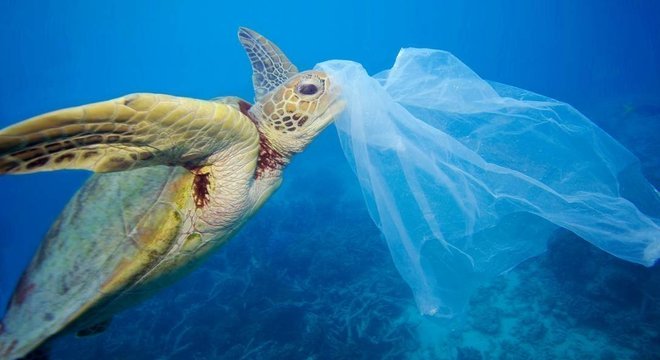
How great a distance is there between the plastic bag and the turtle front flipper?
94 centimetres

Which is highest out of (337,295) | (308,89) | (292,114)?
(308,89)

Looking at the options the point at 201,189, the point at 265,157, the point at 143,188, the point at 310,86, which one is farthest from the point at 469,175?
the point at 143,188

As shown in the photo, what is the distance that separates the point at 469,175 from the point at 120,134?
191cm

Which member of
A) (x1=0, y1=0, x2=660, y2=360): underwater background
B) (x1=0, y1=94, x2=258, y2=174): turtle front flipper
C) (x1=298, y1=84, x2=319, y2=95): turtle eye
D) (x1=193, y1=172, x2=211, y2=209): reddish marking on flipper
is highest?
(x1=298, y1=84, x2=319, y2=95): turtle eye

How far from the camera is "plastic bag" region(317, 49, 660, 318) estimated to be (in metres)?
1.98

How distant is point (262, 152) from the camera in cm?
235

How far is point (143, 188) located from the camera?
74.4 inches

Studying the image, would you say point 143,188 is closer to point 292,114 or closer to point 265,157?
point 265,157

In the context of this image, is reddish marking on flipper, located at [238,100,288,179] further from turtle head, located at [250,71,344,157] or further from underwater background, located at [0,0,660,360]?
underwater background, located at [0,0,660,360]

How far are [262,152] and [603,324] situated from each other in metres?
5.67

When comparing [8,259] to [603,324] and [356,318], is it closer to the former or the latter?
[356,318]

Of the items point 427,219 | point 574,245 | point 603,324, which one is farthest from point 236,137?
point 574,245

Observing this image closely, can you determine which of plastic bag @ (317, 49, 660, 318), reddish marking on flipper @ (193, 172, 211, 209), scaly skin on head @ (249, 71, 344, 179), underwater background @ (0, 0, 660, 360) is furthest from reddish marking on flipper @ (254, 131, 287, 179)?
underwater background @ (0, 0, 660, 360)

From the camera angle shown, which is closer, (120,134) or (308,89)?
(120,134)
